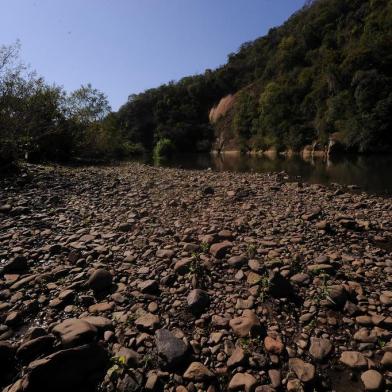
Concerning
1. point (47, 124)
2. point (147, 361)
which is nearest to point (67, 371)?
point (147, 361)

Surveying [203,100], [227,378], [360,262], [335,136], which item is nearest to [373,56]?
[335,136]

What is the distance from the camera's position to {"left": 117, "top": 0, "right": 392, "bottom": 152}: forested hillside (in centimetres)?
3819

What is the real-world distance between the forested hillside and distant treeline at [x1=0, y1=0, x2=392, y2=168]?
0.17 meters

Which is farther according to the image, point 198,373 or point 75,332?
point 75,332

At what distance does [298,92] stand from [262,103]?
10.1 metres

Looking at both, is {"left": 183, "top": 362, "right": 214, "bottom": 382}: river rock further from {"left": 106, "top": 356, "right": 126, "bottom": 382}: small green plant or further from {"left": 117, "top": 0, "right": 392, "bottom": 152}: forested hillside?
{"left": 117, "top": 0, "right": 392, "bottom": 152}: forested hillside

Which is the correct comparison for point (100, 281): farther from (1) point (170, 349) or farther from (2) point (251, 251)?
(2) point (251, 251)

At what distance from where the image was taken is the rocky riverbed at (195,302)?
9.66 ft

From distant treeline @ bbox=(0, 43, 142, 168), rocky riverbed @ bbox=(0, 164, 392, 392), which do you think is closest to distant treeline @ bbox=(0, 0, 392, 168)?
distant treeline @ bbox=(0, 43, 142, 168)

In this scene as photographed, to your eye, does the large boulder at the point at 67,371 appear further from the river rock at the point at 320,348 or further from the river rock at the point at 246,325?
the river rock at the point at 320,348

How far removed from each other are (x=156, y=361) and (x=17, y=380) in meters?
1.34

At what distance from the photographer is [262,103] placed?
221 ft

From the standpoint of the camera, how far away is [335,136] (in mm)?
40625

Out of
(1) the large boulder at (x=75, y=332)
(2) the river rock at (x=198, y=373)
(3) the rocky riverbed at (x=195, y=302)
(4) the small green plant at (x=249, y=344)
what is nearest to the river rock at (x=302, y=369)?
(3) the rocky riverbed at (x=195, y=302)
